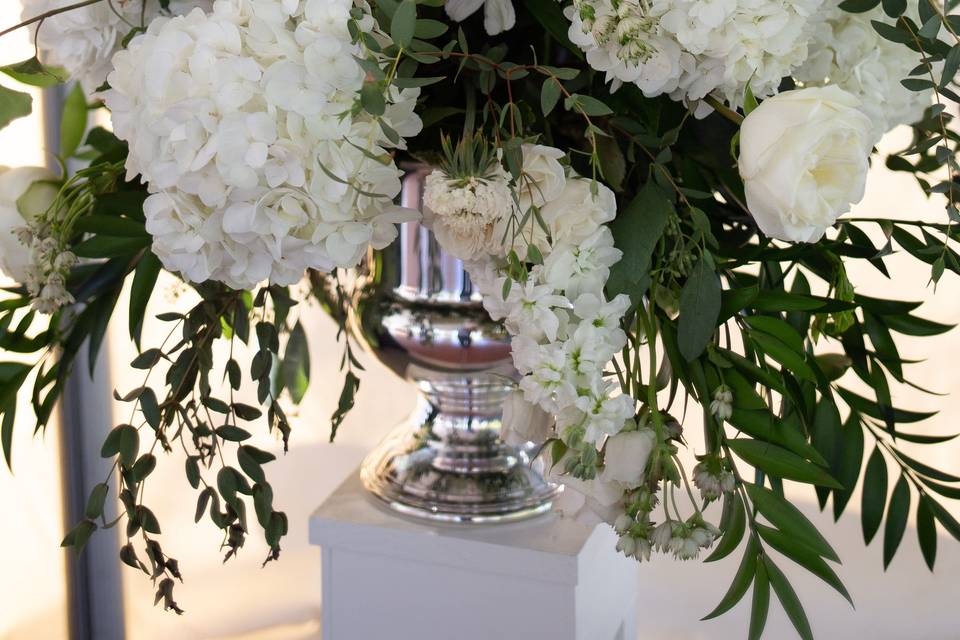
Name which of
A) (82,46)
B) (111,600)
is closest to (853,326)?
(82,46)

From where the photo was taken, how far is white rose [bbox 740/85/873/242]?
15.5 inches

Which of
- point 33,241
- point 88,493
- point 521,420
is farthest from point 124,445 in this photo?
point 88,493

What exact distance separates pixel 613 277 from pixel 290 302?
0.73ft

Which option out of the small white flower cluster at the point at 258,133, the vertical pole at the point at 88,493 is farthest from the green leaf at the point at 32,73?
the vertical pole at the point at 88,493

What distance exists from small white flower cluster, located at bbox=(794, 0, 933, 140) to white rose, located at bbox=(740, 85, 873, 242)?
112 millimetres

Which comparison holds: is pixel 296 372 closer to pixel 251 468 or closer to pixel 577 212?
pixel 251 468

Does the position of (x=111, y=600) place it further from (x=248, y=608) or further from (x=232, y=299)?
(x=232, y=299)

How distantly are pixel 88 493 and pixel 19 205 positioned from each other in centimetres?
80

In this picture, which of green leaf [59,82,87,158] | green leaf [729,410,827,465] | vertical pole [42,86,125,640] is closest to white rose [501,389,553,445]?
green leaf [729,410,827,465]

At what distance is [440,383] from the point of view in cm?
70

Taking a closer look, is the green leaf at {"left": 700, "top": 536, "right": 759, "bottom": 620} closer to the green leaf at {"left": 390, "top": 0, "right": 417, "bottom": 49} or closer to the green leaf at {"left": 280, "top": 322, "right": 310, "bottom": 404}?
the green leaf at {"left": 390, "top": 0, "right": 417, "bottom": 49}

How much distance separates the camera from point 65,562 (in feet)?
4.25

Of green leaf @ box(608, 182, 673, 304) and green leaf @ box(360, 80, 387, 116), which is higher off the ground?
green leaf @ box(360, 80, 387, 116)

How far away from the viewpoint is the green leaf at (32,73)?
0.53 metres
